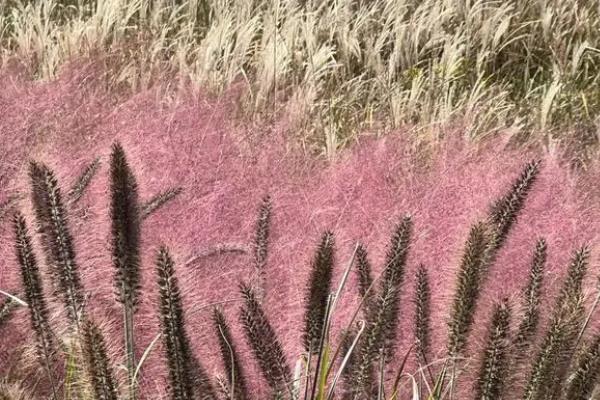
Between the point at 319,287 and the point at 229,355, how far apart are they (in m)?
0.16

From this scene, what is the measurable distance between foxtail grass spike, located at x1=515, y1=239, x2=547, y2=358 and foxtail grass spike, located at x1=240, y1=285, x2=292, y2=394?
27cm

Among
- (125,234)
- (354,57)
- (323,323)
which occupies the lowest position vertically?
(354,57)

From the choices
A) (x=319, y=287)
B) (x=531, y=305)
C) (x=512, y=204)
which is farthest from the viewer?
(x=512, y=204)

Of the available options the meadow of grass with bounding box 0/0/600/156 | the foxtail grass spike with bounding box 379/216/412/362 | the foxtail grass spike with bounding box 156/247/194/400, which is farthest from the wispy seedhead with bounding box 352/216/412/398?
the meadow of grass with bounding box 0/0/600/156

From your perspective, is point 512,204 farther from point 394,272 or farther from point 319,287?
point 319,287

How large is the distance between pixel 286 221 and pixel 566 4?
6.32 ft

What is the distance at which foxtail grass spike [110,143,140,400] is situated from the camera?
1.25 metres

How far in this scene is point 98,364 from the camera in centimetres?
112

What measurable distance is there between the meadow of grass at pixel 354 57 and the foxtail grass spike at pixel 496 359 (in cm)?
135

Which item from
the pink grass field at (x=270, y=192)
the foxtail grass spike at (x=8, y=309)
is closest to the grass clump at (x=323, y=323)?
the foxtail grass spike at (x=8, y=309)

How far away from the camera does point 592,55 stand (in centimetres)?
359

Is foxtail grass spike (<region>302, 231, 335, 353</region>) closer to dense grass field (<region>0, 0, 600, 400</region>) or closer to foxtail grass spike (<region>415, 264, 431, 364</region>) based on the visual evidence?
dense grass field (<region>0, 0, 600, 400</region>)

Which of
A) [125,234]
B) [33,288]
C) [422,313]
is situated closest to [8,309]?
[33,288]

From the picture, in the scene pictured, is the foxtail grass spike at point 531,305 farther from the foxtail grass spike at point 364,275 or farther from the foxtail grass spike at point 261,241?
the foxtail grass spike at point 261,241
